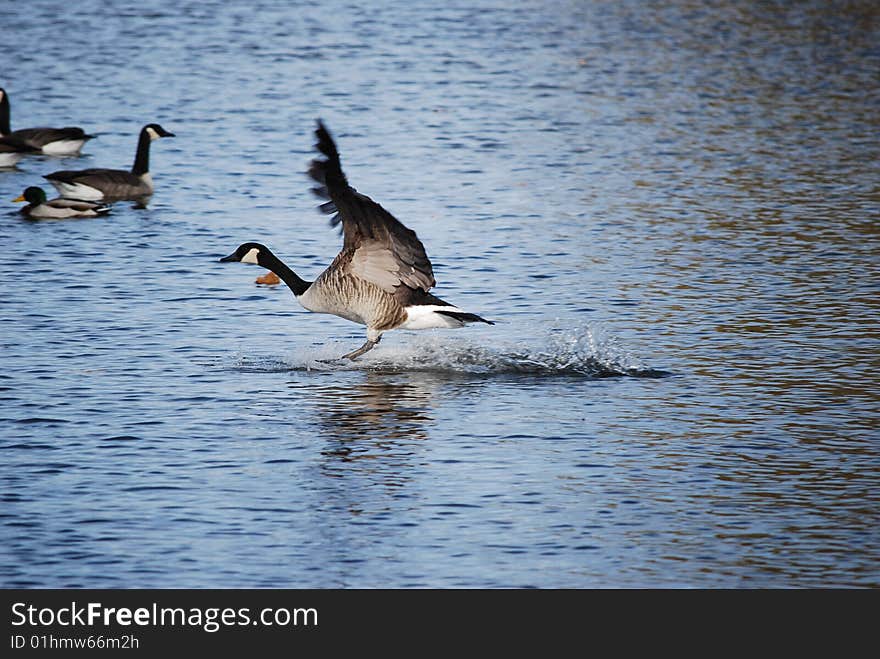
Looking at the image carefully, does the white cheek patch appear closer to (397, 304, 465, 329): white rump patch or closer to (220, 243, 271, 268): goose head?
(220, 243, 271, 268): goose head

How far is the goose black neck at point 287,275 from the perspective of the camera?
564 inches

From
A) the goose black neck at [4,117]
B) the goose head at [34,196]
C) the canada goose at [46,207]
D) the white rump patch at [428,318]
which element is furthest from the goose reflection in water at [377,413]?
the goose black neck at [4,117]

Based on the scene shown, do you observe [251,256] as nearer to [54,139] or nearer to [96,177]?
[96,177]

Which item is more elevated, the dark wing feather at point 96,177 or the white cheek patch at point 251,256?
the white cheek patch at point 251,256

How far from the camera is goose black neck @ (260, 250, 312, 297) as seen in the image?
1432 centimetres

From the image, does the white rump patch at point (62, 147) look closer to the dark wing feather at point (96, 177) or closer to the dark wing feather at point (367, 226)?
the dark wing feather at point (96, 177)

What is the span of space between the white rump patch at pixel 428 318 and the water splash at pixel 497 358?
38 cm

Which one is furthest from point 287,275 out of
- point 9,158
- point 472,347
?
point 9,158

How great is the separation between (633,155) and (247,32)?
629 inches

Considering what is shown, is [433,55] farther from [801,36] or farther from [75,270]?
[75,270]

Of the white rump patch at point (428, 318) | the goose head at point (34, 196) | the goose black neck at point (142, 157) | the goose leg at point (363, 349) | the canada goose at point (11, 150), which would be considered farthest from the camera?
the canada goose at point (11, 150)

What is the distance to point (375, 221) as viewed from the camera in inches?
514

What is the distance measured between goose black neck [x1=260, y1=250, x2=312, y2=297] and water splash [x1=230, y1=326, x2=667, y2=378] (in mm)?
592
